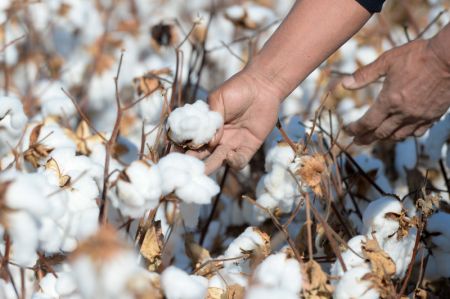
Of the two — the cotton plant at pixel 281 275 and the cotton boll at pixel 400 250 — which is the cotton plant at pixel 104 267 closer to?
the cotton plant at pixel 281 275

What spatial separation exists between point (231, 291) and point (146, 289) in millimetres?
318

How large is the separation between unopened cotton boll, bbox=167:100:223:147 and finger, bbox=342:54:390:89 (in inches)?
17.4

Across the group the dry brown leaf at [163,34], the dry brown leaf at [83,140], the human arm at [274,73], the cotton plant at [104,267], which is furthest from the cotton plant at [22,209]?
the dry brown leaf at [163,34]

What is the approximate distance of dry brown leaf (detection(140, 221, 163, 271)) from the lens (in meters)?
1.35

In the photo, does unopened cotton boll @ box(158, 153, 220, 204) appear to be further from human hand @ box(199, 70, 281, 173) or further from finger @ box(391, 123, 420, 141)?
finger @ box(391, 123, 420, 141)

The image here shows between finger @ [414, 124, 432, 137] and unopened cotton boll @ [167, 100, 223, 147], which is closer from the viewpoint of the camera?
unopened cotton boll @ [167, 100, 223, 147]

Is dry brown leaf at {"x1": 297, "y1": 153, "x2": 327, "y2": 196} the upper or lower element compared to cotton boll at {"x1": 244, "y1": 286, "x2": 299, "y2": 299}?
upper

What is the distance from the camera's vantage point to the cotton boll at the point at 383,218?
55.3 inches

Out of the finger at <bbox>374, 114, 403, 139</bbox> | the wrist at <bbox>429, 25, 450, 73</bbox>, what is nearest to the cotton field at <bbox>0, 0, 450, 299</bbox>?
the finger at <bbox>374, 114, 403, 139</bbox>

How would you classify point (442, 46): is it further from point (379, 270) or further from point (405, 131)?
point (379, 270)

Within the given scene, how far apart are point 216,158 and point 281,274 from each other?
446mm

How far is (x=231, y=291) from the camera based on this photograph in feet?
4.17

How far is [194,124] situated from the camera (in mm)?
1309

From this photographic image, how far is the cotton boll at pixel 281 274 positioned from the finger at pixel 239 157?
407 millimetres
